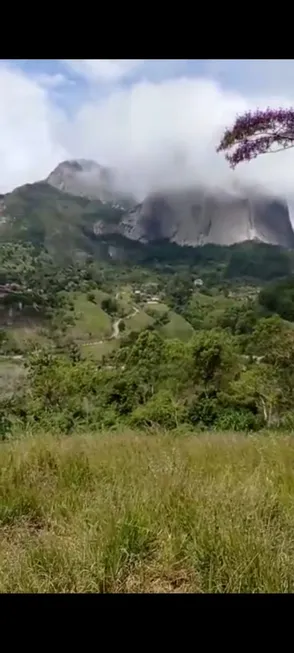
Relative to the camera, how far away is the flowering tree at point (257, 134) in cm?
251

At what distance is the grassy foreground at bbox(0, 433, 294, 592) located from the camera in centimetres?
141

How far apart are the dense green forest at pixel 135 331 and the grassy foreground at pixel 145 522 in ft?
3.16

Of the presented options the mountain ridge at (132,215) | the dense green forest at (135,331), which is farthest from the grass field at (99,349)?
the mountain ridge at (132,215)

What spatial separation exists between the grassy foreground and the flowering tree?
1.39 m

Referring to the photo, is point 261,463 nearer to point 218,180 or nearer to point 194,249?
point 218,180

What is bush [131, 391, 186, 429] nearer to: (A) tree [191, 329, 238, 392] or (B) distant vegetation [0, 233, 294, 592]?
(B) distant vegetation [0, 233, 294, 592]

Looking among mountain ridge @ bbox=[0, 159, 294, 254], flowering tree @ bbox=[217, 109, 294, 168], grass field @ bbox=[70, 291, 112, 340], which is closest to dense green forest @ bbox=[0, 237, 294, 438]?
grass field @ bbox=[70, 291, 112, 340]

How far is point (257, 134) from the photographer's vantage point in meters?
2.60

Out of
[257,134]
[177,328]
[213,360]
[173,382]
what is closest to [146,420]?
[257,134]

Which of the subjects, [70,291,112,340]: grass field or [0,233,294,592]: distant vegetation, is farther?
[70,291,112,340]: grass field

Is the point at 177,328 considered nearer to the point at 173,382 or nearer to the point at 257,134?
the point at 173,382

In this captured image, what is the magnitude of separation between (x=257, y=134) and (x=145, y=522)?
1828 mm
